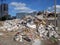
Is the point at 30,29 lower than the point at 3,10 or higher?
lower

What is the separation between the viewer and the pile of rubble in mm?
3115

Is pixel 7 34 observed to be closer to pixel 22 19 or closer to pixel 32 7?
pixel 22 19

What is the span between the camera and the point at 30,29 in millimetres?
3227

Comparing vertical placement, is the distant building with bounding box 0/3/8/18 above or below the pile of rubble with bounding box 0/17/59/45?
above

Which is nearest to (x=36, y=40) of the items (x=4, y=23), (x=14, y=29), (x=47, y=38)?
(x=47, y=38)

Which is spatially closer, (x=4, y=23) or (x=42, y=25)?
(x=4, y=23)

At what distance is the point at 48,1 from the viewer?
11.0ft

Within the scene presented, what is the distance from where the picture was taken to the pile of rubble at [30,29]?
3.12 meters

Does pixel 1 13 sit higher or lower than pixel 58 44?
higher

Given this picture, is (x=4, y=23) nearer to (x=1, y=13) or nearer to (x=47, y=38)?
(x=1, y=13)

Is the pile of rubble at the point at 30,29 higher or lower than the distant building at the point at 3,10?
lower

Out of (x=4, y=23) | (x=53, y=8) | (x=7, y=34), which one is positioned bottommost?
(x=7, y=34)

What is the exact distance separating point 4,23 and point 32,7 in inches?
26.2

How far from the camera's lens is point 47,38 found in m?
3.27
